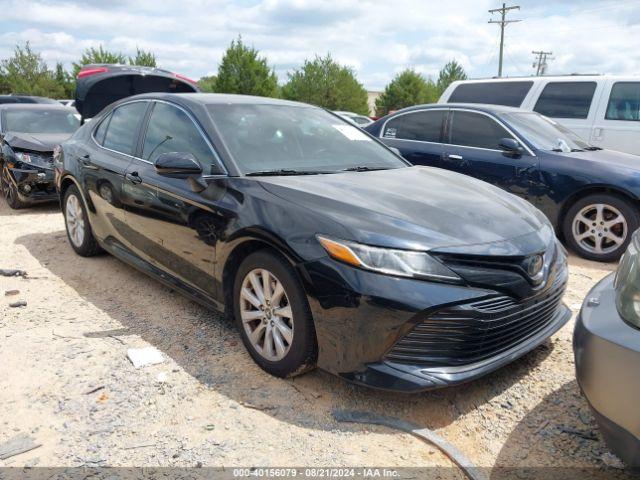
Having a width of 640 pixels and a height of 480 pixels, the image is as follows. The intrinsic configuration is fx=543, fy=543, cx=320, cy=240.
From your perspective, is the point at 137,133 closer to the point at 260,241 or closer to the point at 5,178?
the point at 260,241

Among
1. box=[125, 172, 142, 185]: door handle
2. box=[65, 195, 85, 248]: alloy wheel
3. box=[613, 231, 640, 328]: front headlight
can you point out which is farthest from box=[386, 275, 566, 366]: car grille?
box=[65, 195, 85, 248]: alloy wheel

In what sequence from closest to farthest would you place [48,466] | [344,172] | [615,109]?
[48,466] → [344,172] → [615,109]

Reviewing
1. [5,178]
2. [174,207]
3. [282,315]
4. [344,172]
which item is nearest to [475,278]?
[282,315]

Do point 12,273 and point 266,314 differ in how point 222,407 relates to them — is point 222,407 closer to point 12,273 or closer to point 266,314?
point 266,314

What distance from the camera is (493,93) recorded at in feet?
28.4

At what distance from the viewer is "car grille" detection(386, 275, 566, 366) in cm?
250

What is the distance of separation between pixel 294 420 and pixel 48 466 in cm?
111

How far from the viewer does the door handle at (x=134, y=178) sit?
3.97 meters

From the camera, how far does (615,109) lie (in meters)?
7.73

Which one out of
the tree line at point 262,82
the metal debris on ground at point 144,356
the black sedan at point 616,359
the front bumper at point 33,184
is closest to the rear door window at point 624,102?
the black sedan at point 616,359

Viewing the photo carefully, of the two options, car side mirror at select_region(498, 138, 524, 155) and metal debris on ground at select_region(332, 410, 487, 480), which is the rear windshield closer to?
car side mirror at select_region(498, 138, 524, 155)

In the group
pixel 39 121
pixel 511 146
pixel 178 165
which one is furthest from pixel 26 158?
pixel 511 146

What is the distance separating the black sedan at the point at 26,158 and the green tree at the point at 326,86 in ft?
111

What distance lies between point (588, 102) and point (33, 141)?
26.5 feet
